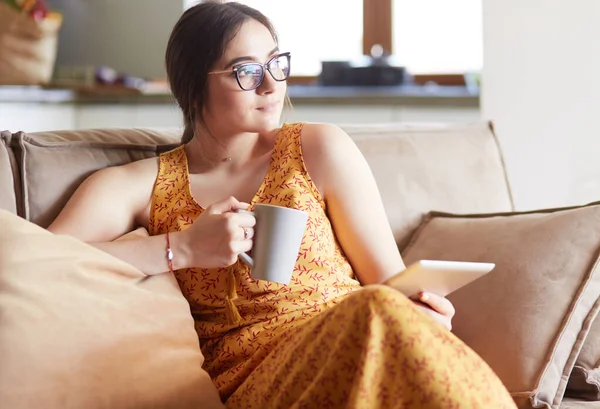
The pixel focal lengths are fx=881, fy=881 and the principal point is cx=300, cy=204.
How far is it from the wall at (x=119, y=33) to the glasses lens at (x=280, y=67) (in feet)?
10.3

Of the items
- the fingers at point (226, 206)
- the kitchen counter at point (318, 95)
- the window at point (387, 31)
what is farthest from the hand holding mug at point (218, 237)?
the window at point (387, 31)

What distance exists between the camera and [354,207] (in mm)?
1679

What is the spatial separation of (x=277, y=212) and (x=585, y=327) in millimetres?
714

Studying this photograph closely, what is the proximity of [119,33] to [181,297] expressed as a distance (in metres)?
3.54

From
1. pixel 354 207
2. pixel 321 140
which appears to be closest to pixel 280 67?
pixel 321 140

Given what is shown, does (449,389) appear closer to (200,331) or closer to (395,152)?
(200,331)

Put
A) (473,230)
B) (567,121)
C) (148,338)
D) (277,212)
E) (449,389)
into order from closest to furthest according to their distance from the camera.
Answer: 1. (449,389)
2. (277,212)
3. (148,338)
4. (473,230)
5. (567,121)

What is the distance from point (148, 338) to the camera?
1.50 metres

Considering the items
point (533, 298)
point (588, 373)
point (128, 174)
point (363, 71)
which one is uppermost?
point (363, 71)

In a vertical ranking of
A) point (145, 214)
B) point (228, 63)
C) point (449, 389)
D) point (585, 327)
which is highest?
point (228, 63)

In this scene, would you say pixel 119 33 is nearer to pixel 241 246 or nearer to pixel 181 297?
pixel 181 297

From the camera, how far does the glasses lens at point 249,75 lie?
5.65 ft

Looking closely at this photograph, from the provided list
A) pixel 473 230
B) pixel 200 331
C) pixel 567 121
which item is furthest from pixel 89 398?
pixel 567 121

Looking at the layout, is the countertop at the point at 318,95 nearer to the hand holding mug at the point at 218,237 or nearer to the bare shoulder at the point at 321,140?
the bare shoulder at the point at 321,140
